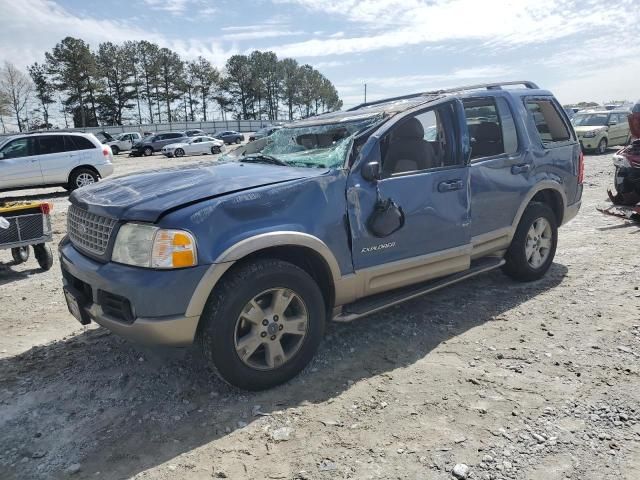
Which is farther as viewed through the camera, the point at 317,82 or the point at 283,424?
the point at 317,82

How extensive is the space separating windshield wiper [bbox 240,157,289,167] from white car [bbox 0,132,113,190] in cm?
1098

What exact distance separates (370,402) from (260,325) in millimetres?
818

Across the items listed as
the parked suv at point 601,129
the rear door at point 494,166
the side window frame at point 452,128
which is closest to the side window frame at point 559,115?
the rear door at point 494,166

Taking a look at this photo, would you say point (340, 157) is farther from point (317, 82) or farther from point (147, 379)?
point (317, 82)

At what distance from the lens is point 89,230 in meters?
3.26

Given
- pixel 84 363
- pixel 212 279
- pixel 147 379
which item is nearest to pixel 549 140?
pixel 212 279

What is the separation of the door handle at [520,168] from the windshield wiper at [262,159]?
2169 mm

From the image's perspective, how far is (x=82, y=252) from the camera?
335 centimetres

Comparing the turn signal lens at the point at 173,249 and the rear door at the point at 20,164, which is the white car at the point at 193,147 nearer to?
the rear door at the point at 20,164

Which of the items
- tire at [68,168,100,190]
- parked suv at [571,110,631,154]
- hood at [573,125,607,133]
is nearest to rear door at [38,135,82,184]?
tire at [68,168,100,190]

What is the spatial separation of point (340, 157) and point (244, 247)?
107cm

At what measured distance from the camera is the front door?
3498mm

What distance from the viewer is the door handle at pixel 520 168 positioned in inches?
182

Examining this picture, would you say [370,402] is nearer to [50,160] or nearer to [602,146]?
[50,160]
